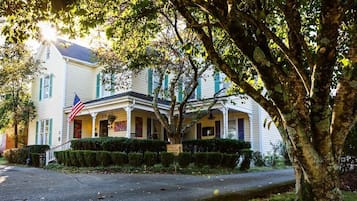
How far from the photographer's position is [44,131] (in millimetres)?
21797

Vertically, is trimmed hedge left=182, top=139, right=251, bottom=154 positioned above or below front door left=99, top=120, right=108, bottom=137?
below

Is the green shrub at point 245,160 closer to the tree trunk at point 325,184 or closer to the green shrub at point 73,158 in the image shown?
the green shrub at point 73,158

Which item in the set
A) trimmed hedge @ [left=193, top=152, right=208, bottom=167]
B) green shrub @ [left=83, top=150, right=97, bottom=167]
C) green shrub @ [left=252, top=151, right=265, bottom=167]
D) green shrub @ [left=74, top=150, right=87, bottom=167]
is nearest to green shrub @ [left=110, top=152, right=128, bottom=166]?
green shrub @ [left=83, top=150, right=97, bottom=167]

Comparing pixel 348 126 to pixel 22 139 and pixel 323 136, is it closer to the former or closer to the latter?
pixel 323 136

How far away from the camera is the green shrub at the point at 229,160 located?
1400 cm

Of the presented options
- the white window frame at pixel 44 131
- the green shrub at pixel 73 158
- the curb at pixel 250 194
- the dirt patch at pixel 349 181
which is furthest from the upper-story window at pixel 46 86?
the dirt patch at pixel 349 181

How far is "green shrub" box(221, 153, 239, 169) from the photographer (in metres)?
14.0

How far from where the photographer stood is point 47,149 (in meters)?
18.9

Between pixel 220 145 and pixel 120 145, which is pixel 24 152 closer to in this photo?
pixel 120 145

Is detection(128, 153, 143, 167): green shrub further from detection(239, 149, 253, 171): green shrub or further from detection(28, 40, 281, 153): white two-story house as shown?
detection(239, 149, 253, 171): green shrub

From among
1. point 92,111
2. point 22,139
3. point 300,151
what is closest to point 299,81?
point 300,151

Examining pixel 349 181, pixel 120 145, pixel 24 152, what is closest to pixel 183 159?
pixel 120 145

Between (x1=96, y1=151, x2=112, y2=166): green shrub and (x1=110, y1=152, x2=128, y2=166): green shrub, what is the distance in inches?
7.1

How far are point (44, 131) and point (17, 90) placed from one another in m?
3.40
